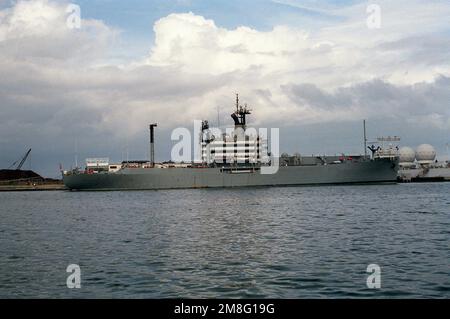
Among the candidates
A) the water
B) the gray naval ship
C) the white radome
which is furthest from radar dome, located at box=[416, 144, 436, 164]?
the water

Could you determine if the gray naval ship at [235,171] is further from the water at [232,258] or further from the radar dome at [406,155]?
the water at [232,258]

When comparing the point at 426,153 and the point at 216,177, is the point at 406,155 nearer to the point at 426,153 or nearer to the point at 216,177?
the point at 426,153

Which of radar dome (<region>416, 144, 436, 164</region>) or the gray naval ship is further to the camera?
radar dome (<region>416, 144, 436, 164</region>)

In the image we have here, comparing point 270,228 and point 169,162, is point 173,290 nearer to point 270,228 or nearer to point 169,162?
point 270,228

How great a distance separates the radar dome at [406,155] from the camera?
12875cm

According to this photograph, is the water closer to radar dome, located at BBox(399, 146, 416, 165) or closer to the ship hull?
the ship hull

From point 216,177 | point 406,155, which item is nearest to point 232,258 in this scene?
point 216,177

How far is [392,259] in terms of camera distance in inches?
631

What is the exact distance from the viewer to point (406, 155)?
129m

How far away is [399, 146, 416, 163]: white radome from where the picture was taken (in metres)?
129

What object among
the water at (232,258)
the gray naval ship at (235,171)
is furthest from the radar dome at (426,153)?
the water at (232,258)

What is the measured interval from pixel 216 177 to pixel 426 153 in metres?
74.5

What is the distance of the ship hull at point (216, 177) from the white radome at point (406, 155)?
4528 cm
